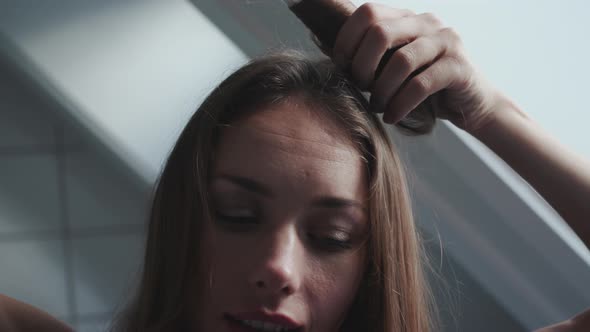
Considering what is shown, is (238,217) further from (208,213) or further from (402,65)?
(402,65)

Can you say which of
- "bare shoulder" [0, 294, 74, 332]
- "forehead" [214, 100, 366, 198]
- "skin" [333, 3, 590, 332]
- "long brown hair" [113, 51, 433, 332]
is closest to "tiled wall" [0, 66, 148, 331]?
"bare shoulder" [0, 294, 74, 332]

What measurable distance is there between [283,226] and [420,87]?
9.1 inches

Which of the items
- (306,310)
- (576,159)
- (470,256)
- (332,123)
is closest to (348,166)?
(332,123)

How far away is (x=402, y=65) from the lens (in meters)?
0.74

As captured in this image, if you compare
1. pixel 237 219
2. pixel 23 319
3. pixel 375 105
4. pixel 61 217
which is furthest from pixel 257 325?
pixel 61 217

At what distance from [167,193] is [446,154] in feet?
1.61

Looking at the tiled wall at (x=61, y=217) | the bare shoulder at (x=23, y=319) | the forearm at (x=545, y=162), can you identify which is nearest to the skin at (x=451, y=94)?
the forearm at (x=545, y=162)

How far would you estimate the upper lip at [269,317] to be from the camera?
0.74 m

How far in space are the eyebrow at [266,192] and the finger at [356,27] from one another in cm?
17

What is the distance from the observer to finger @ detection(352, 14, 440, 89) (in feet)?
2.43

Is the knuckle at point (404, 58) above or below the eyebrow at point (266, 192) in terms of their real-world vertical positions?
above

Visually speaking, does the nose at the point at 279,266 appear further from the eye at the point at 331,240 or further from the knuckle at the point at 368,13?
the knuckle at the point at 368,13

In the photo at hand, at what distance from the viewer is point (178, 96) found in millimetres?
1365

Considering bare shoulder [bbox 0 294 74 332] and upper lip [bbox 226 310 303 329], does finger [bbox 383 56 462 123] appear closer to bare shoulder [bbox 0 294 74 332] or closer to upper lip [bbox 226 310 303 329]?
upper lip [bbox 226 310 303 329]
